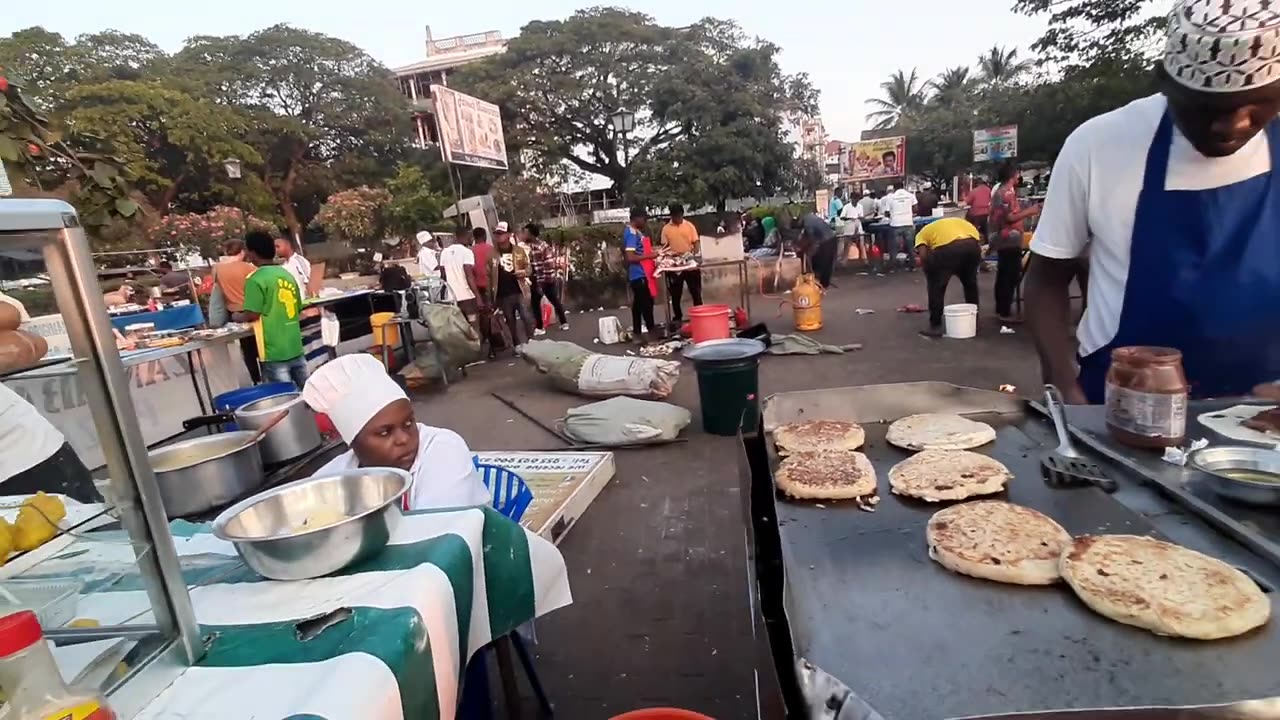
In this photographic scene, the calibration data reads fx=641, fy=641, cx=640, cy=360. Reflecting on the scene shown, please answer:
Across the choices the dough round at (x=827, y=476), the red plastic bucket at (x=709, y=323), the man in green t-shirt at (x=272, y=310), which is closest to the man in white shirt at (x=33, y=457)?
the dough round at (x=827, y=476)

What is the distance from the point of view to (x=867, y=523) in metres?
1.83

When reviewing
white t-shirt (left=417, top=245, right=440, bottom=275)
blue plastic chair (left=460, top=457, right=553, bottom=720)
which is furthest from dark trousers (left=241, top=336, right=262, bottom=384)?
blue plastic chair (left=460, top=457, right=553, bottom=720)

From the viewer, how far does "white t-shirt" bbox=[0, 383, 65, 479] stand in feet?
6.83

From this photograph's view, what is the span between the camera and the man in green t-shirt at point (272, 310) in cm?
616

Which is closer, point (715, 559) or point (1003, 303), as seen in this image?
point (715, 559)

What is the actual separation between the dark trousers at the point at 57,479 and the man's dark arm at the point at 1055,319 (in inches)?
128

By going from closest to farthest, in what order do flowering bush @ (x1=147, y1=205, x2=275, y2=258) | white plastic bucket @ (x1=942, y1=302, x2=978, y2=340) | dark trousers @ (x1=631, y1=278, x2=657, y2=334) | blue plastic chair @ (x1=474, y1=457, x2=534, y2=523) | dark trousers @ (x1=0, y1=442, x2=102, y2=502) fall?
dark trousers @ (x1=0, y1=442, x2=102, y2=502)
blue plastic chair @ (x1=474, y1=457, x2=534, y2=523)
white plastic bucket @ (x1=942, y1=302, x2=978, y2=340)
dark trousers @ (x1=631, y1=278, x2=657, y2=334)
flowering bush @ (x1=147, y1=205, x2=275, y2=258)

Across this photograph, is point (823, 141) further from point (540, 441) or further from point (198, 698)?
point (198, 698)

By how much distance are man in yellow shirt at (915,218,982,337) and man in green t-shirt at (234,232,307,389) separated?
7.81 metres

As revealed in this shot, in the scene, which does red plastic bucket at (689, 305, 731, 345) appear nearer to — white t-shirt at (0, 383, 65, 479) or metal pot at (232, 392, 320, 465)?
metal pot at (232, 392, 320, 465)

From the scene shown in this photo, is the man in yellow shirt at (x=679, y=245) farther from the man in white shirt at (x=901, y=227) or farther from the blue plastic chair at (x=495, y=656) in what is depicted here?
the blue plastic chair at (x=495, y=656)

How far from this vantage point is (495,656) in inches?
113

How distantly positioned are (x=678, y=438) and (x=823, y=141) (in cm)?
3364

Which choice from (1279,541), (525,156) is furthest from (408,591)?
(525,156)
